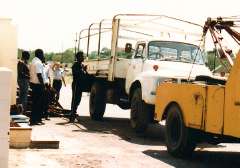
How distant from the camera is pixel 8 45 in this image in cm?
1427

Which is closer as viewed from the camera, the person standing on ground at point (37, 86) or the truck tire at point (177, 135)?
the truck tire at point (177, 135)

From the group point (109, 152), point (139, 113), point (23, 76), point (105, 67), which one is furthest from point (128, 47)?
point (109, 152)

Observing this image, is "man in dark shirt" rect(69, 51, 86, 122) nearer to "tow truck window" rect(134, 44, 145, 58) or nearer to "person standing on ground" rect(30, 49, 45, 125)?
"person standing on ground" rect(30, 49, 45, 125)

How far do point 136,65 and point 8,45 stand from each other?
322 centimetres

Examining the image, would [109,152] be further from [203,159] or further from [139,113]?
[139,113]

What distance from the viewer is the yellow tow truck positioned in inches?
332

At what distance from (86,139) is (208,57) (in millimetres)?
4575

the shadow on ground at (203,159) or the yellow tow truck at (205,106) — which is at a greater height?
the yellow tow truck at (205,106)

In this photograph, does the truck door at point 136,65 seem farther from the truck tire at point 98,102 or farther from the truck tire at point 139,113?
the truck tire at point 98,102

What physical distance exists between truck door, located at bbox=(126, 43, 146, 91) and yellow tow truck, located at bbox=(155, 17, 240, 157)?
2.60 metres

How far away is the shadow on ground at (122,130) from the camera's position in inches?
493

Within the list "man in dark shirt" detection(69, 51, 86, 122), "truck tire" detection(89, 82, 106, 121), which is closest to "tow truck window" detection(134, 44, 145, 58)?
"man in dark shirt" detection(69, 51, 86, 122)

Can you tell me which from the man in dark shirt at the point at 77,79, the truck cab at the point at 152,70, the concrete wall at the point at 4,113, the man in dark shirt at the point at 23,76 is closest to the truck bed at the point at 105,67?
the truck cab at the point at 152,70

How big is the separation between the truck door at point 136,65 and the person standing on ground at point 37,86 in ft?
6.94
